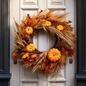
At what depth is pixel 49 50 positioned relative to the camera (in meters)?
1.42

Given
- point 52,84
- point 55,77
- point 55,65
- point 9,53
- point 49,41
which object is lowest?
point 52,84

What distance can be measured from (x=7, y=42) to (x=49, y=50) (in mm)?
575

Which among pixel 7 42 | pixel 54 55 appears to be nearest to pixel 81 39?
pixel 54 55

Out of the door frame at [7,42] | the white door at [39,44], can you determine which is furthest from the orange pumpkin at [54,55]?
the door frame at [7,42]

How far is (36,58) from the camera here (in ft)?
4.45

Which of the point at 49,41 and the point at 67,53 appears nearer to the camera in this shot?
the point at 67,53

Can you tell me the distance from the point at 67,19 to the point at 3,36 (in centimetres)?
91

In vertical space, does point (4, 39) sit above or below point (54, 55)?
above

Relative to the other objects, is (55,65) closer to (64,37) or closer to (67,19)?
(64,37)

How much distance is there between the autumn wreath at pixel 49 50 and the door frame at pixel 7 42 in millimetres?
113

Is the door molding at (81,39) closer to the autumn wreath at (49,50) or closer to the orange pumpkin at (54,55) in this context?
the autumn wreath at (49,50)

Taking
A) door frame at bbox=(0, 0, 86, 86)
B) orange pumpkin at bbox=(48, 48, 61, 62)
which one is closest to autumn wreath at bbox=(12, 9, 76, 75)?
orange pumpkin at bbox=(48, 48, 61, 62)

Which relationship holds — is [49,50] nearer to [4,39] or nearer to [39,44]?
[39,44]

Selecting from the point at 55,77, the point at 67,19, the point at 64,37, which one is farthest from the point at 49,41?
the point at 55,77
